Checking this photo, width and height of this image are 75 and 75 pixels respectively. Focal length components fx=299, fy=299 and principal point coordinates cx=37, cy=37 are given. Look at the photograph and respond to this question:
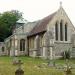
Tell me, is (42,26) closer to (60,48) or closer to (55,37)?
(55,37)

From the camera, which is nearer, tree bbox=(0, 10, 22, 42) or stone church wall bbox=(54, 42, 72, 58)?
stone church wall bbox=(54, 42, 72, 58)

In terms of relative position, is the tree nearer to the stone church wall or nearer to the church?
the church

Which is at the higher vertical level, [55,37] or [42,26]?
[42,26]

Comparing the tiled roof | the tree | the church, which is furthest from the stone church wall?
the tree

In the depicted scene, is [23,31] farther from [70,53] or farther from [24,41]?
[70,53]

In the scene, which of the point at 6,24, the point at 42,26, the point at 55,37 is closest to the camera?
the point at 55,37

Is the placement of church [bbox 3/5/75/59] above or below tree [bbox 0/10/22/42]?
below

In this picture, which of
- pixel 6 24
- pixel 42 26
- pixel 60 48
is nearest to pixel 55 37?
pixel 60 48

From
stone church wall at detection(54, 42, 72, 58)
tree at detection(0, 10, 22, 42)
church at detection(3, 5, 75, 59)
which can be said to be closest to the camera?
church at detection(3, 5, 75, 59)

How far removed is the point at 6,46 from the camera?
6381 centimetres

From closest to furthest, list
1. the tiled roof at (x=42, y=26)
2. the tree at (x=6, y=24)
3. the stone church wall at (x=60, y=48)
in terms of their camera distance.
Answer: the stone church wall at (x=60, y=48), the tiled roof at (x=42, y=26), the tree at (x=6, y=24)

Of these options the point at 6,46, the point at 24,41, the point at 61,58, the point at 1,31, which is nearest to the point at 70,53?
the point at 61,58

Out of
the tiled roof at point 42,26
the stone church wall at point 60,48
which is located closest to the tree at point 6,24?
the tiled roof at point 42,26

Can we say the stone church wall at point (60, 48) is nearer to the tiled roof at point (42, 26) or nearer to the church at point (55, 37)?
the church at point (55, 37)
